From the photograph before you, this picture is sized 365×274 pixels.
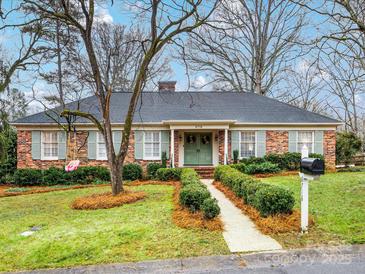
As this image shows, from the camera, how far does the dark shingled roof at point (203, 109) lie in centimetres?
1730

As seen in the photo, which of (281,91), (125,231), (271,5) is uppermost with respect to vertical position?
(271,5)

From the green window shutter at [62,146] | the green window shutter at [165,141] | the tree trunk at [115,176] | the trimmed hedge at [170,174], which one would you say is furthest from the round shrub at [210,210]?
the green window shutter at [62,146]

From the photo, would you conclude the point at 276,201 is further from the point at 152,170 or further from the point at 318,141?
the point at 318,141

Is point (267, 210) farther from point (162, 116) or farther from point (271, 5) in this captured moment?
point (271, 5)

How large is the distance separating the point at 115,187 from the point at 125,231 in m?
3.84

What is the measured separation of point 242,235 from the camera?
5.31 metres

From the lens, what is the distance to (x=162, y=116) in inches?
695

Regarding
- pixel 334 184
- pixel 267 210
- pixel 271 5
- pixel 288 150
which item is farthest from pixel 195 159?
pixel 271 5

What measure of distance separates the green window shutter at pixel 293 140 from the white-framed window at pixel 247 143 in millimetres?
1986

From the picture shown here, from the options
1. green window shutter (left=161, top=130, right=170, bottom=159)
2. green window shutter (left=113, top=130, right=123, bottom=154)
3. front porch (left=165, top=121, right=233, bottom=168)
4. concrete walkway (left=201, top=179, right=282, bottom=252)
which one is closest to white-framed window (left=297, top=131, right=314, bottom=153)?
front porch (left=165, top=121, right=233, bottom=168)

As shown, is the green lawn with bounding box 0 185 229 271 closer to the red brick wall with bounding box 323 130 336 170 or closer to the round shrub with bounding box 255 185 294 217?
the round shrub with bounding box 255 185 294 217

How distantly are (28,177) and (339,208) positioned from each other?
14200 millimetres

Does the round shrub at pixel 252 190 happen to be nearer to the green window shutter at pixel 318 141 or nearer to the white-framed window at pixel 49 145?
the green window shutter at pixel 318 141

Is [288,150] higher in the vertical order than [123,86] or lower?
lower
